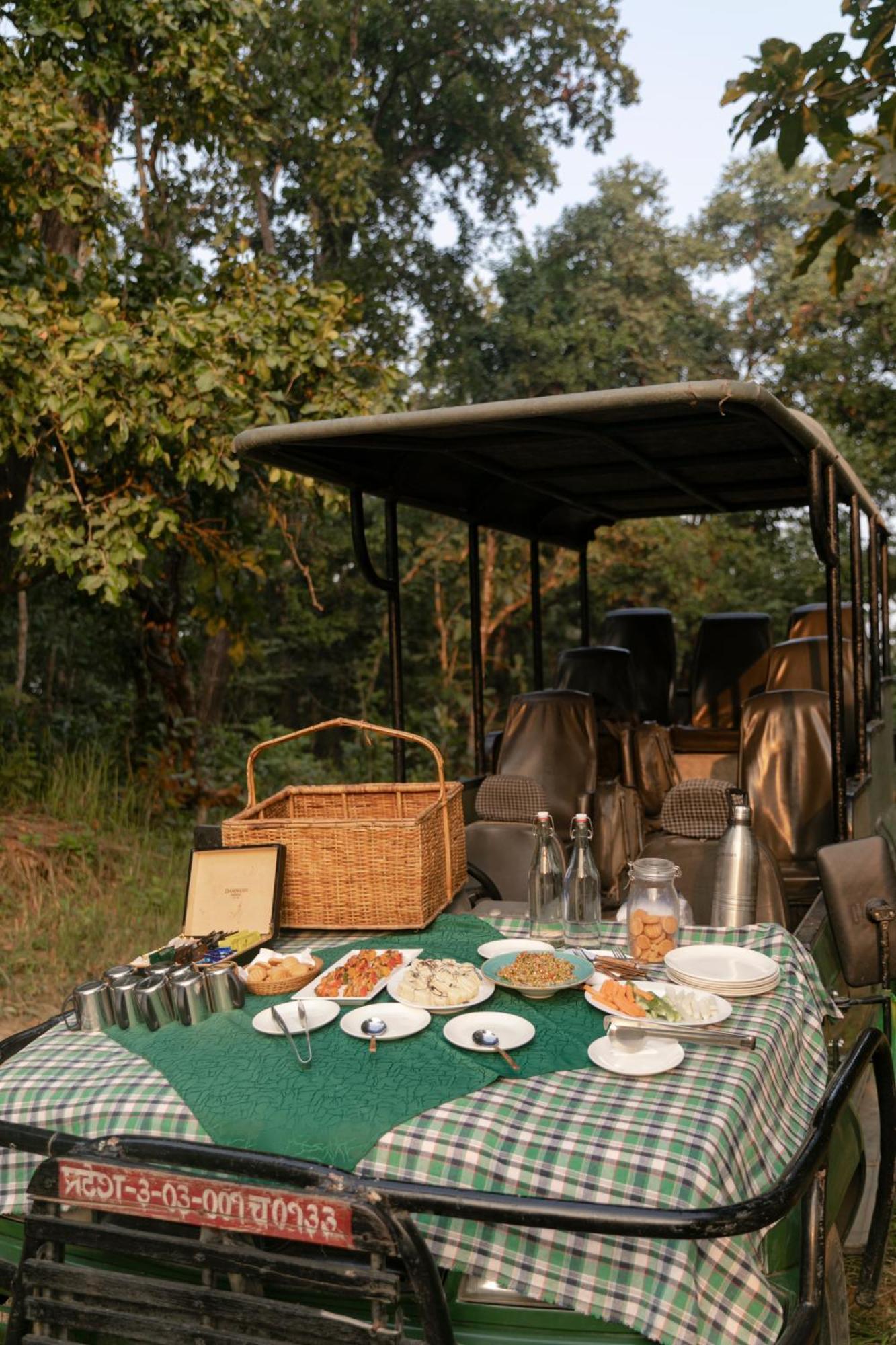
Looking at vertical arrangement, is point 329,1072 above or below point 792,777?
below

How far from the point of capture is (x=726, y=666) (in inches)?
311

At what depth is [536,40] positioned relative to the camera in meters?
14.8

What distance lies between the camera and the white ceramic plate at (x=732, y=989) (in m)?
2.40

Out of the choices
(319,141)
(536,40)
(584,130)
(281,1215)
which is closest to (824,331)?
(584,130)

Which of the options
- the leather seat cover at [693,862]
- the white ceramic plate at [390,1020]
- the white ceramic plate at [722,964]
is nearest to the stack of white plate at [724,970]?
the white ceramic plate at [722,964]

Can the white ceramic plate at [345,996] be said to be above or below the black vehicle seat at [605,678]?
below

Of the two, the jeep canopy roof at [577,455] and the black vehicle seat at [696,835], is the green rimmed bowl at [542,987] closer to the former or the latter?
the black vehicle seat at [696,835]

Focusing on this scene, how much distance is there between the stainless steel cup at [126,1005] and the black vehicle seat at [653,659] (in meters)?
5.92

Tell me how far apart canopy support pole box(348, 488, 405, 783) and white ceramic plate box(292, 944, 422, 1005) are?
5.73 feet

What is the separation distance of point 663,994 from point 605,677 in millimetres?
4397

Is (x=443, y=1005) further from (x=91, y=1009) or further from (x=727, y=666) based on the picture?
(x=727, y=666)

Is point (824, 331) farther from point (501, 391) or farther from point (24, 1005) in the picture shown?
point (24, 1005)

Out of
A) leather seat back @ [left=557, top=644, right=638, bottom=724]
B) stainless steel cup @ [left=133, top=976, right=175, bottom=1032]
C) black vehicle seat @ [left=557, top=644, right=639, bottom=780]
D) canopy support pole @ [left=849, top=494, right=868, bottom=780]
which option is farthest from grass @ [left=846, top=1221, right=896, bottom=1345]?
leather seat back @ [left=557, top=644, right=638, bottom=724]

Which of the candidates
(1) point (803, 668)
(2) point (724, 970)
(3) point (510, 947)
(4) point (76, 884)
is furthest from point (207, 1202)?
(4) point (76, 884)
